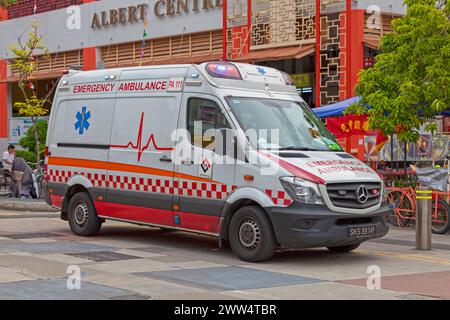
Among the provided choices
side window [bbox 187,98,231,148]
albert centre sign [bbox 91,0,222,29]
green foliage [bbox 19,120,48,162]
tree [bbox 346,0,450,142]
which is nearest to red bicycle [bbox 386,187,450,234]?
tree [bbox 346,0,450,142]

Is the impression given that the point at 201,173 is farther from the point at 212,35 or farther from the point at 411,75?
the point at 212,35

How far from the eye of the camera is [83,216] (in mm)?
13164

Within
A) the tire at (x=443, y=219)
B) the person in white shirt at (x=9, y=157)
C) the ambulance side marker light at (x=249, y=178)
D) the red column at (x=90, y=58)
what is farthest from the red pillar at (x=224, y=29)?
the ambulance side marker light at (x=249, y=178)

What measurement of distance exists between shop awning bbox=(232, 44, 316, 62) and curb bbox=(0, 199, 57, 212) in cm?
732

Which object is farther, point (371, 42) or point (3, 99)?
point (3, 99)

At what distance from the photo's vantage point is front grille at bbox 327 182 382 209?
401 inches

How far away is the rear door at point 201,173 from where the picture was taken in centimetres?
1090

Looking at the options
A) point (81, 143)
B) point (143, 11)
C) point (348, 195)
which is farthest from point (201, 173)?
point (143, 11)

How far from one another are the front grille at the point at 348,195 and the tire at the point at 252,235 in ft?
3.06

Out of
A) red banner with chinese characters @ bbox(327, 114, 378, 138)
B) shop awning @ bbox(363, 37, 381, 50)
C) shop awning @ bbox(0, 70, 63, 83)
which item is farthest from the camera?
shop awning @ bbox(0, 70, 63, 83)

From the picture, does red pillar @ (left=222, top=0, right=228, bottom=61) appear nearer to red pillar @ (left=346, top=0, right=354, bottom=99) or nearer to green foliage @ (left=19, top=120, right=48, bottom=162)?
red pillar @ (left=346, top=0, right=354, bottom=99)

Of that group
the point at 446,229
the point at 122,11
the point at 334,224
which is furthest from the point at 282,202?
the point at 122,11

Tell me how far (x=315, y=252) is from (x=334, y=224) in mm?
1713

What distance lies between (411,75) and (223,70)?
553cm
